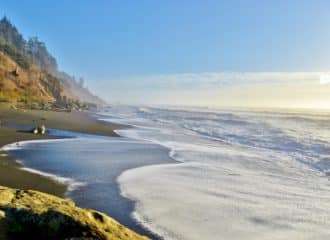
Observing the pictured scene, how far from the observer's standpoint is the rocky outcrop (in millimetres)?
4613

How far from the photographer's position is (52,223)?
15.3 feet

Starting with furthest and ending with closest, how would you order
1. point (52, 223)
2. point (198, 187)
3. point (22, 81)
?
point (22, 81), point (198, 187), point (52, 223)

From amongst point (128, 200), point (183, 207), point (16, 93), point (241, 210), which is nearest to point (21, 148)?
point (128, 200)

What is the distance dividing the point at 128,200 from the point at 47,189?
226 cm

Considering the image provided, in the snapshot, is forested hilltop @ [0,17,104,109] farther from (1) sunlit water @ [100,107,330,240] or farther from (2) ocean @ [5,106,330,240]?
(1) sunlit water @ [100,107,330,240]

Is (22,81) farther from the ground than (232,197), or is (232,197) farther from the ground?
(22,81)

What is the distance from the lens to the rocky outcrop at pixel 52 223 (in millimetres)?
4613

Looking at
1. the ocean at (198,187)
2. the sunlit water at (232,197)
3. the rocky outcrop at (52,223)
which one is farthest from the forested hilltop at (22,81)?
the rocky outcrop at (52,223)

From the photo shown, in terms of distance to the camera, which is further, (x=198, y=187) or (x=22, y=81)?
(x=22, y=81)

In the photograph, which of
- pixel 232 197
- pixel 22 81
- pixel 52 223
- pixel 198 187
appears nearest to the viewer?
pixel 52 223

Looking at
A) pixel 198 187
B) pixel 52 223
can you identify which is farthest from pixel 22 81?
pixel 52 223

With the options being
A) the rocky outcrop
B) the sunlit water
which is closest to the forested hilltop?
the sunlit water

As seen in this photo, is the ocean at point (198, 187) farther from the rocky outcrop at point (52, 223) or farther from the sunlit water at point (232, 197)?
the rocky outcrop at point (52, 223)

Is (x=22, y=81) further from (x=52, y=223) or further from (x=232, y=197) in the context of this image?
(x=52, y=223)
